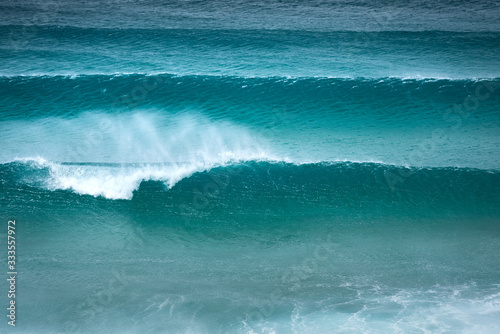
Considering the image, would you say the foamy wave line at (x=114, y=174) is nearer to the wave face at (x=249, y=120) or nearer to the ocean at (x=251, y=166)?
the ocean at (x=251, y=166)

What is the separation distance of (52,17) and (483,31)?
84.2 ft

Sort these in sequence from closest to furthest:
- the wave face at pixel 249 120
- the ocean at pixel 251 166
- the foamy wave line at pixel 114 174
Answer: the ocean at pixel 251 166 → the foamy wave line at pixel 114 174 → the wave face at pixel 249 120

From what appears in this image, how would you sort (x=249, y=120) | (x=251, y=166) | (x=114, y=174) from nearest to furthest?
(x=114, y=174)
(x=251, y=166)
(x=249, y=120)

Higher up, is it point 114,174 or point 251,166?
point 251,166

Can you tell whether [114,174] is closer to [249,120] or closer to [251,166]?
[251,166]

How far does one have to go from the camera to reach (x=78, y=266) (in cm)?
1648

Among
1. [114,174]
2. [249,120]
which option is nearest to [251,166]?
[249,120]

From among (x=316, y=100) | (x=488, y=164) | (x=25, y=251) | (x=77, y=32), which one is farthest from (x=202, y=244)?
(x=77, y=32)

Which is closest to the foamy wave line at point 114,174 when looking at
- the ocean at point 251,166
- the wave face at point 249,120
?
the ocean at point 251,166

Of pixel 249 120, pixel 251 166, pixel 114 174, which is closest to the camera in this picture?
pixel 114 174

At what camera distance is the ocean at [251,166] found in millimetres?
15195

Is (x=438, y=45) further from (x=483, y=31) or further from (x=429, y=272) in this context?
(x=429, y=272)

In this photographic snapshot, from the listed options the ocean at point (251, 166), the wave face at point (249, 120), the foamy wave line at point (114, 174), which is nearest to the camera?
the ocean at point (251, 166)

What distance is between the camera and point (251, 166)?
20.8 meters
